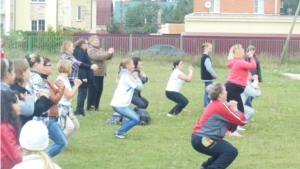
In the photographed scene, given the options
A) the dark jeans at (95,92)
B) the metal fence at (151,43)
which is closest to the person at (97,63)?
the dark jeans at (95,92)

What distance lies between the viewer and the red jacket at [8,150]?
5.63 metres

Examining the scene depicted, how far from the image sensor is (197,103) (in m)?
17.4

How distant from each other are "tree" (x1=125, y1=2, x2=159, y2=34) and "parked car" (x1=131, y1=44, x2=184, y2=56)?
131 feet

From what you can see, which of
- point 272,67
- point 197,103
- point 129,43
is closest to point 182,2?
point 129,43

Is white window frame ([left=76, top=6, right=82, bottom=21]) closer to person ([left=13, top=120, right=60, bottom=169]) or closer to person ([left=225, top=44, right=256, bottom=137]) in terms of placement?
person ([left=225, top=44, right=256, bottom=137])

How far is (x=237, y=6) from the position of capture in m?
58.3

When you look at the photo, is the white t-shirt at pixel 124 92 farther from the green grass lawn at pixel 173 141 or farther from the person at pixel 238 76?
the person at pixel 238 76

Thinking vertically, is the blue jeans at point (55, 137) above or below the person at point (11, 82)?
below

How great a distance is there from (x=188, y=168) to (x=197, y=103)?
8267mm

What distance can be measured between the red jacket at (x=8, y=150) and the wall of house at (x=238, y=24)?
46.5 m

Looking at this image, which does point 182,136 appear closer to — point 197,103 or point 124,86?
point 124,86

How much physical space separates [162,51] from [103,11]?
56.6 meters

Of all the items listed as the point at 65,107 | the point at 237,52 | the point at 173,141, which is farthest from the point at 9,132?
the point at 237,52

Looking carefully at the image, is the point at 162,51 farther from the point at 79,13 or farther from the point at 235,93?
the point at 79,13
